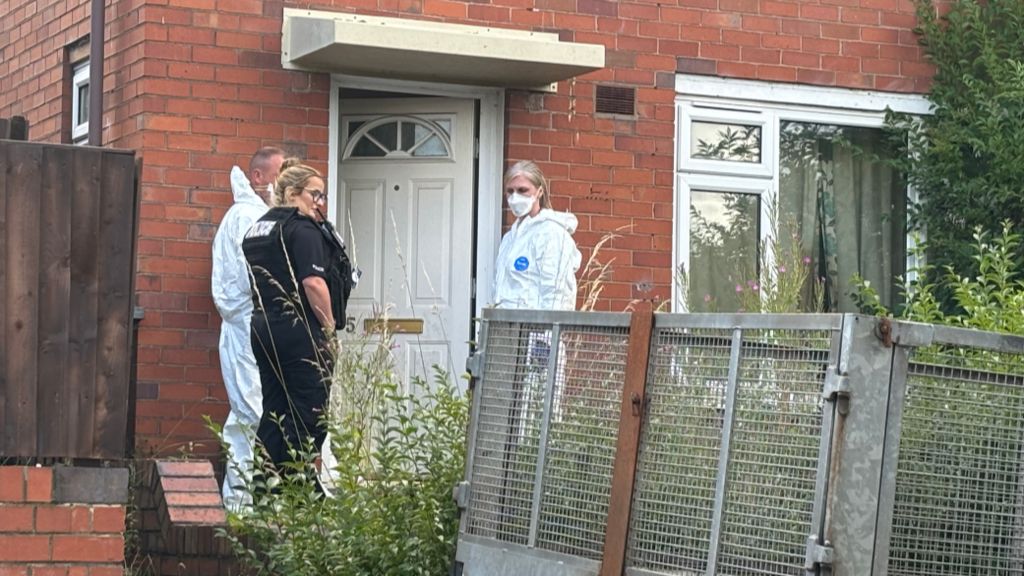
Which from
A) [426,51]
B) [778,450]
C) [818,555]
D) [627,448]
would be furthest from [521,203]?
[818,555]

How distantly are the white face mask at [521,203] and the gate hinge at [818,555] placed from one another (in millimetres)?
4754

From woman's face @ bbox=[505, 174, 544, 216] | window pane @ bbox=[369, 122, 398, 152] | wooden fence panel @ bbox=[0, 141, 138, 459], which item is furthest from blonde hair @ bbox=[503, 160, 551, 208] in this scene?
wooden fence panel @ bbox=[0, 141, 138, 459]

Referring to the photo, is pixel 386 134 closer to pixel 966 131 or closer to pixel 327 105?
pixel 327 105

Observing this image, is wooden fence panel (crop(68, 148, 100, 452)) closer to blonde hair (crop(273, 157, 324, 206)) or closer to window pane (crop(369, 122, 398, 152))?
blonde hair (crop(273, 157, 324, 206))

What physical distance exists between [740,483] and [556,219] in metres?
4.34

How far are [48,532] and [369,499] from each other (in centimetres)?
124

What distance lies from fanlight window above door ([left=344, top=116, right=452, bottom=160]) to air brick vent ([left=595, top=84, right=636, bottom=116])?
0.98m

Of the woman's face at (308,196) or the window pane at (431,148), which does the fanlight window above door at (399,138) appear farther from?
the woman's face at (308,196)

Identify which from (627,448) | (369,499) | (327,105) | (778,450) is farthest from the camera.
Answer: (327,105)

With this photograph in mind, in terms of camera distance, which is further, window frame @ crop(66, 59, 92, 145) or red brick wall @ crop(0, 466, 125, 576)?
window frame @ crop(66, 59, 92, 145)

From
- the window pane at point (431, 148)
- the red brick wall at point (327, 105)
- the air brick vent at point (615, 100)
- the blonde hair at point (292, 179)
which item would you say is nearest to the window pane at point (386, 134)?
the window pane at point (431, 148)

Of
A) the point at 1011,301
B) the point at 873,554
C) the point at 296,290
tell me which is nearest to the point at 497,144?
the point at 296,290

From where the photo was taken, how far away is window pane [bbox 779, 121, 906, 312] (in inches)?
463

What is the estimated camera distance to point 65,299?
6156 mm
